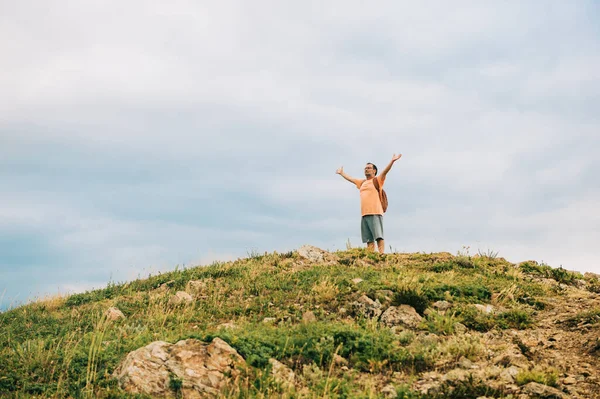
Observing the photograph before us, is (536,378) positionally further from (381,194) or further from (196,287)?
(381,194)

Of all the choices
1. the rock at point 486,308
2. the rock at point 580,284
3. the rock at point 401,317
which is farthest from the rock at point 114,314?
the rock at point 580,284

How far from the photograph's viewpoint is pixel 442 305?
10781mm

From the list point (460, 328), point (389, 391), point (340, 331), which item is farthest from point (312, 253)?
point (389, 391)

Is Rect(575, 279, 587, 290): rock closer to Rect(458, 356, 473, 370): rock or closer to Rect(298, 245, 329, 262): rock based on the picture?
Rect(298, 245, 329, 262): rock

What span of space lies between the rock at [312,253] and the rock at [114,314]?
6098 mm

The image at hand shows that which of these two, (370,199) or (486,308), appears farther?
(370,199)

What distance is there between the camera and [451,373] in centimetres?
729

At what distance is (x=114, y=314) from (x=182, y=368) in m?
5.27

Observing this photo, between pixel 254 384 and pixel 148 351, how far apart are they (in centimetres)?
167

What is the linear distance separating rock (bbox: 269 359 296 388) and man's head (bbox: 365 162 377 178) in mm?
11981

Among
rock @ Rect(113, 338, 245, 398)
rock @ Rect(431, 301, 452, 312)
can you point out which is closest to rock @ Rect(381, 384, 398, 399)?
rock @ Rect(113, 338, 245, 398)

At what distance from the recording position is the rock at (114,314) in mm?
11789

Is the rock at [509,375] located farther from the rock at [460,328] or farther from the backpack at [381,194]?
the backpack at [381,194]

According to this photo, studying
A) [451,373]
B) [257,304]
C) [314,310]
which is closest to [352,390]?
[451,373]
